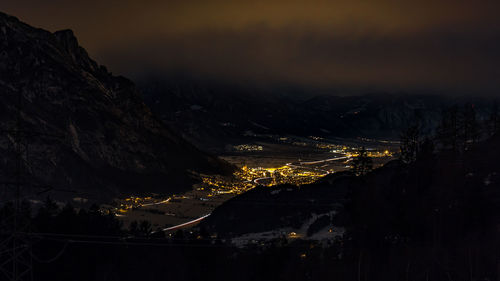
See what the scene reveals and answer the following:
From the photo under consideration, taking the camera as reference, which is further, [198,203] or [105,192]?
[105,192]

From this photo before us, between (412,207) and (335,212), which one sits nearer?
(412,207)

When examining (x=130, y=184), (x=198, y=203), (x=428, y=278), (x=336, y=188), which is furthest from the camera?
(x=130, y=184)

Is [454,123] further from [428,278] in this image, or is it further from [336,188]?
[428,278]

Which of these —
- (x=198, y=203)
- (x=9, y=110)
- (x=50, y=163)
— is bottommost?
(x=198, y=203)

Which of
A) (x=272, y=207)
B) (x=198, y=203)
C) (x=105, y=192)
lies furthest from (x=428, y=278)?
(x=105, y=192)

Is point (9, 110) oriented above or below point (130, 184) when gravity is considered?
above

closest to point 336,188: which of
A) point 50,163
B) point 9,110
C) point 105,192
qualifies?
point 105,192

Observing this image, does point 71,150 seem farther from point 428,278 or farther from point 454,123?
point 428,278

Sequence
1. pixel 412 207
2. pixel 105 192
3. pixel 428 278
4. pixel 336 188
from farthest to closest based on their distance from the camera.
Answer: pixel 105 192
pixel 336 188
pixel 412 207
pixel 428 278

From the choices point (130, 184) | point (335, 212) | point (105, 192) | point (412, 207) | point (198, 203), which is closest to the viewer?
point (412, 207)
